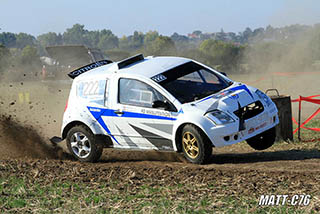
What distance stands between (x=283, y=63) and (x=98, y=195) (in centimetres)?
2759

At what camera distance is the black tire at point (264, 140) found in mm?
9742

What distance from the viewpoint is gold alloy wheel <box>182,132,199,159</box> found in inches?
343

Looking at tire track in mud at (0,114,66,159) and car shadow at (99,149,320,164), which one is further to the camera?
tire track in mud at (0,114,66,159)

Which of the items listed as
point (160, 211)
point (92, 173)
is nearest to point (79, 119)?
point (92, 173)

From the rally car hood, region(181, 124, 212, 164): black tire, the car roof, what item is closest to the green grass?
region(181, 124, 212, 164): black tire

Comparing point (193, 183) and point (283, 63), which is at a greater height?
point (283, 63)

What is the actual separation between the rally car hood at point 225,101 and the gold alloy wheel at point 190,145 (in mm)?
435

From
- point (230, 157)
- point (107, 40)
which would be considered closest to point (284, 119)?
point (230, 157)

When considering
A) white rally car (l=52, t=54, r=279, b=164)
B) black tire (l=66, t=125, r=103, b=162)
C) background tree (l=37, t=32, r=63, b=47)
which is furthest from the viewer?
background tree (l=37, t=32, r=63, b=47)

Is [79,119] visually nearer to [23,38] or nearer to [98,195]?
[98,195]

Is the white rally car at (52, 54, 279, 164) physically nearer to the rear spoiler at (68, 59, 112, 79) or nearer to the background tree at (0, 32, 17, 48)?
the rear spoiler at (68, 59, 112, 79)

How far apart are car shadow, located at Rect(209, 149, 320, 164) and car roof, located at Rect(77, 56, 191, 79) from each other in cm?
195

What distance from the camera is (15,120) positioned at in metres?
12.8

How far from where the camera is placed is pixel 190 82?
970cm
